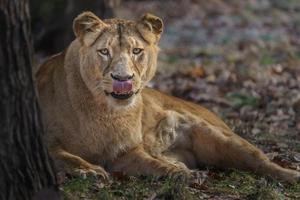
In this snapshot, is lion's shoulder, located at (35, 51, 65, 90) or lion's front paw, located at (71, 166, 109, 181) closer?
lion's front paw, located at (71, 166, 109, 181)

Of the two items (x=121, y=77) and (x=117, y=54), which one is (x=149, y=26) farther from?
(x=121, y=77)

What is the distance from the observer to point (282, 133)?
32.1ft

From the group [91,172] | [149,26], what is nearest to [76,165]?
[91,172]

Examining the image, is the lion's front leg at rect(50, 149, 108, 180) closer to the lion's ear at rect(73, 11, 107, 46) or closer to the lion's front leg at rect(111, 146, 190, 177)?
the lion's front leg at rect(111, 146, 190, 177)

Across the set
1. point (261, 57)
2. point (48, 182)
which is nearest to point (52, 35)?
point (261, 57)

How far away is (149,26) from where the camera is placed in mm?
7273

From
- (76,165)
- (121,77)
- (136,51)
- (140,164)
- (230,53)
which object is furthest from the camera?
(230,53)

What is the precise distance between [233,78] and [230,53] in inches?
111

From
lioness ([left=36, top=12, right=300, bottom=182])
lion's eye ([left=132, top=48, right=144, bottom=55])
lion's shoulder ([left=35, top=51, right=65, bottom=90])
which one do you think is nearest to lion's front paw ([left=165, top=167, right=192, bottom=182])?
lioness ([left=36, top=12, right=300, bottom=182])

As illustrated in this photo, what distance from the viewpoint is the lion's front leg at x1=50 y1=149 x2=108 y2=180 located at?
6785mm

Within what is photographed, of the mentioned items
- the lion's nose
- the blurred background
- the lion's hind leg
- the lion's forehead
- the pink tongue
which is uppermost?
the lion's forehead

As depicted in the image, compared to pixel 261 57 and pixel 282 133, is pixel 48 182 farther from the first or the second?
pixel 261 57

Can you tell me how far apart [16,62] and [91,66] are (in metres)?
1.73

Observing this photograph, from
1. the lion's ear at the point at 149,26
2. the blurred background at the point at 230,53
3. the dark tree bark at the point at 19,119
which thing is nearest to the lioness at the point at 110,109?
the lion's ear at the point at 149,26
